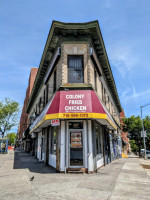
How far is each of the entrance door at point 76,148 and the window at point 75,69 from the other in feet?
12.2

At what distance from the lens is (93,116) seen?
9016 mm

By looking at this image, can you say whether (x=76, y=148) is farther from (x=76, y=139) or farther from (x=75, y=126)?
(x=75, y=126)

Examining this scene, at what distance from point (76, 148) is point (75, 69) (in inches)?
219

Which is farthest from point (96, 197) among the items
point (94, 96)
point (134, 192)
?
point (94, 96)

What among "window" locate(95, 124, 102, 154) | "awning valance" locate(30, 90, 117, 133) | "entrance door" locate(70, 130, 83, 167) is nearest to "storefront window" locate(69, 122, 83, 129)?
"entrance door" locate(70, 130, 83, 167)

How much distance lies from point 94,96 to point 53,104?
2.72 m

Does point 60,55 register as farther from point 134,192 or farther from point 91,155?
point 134,192

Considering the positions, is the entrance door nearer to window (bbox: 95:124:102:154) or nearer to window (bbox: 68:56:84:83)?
window (bbox: 95:124:102:154)

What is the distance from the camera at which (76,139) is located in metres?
9.75

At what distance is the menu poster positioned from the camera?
966cm

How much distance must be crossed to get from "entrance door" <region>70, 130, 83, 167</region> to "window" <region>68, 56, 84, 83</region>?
3715 mm

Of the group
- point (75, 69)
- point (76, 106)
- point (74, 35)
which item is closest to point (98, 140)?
point (76, 106)

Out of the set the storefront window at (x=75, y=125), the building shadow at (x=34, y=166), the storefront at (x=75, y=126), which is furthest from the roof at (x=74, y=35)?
the building shadow at (x=34, y=166)

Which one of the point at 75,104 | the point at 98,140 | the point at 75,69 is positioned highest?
the point at 75,69
